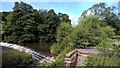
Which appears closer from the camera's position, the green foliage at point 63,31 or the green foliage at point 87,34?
the green foliage at point 87,34

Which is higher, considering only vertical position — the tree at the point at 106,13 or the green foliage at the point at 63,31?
the tree at the point at 106,13

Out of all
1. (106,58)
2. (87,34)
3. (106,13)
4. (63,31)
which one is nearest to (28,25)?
(106,13)

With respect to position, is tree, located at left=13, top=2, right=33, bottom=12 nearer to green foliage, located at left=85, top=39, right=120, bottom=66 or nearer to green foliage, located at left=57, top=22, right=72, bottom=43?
green foliage, located at left=57, top=22, right=72, bottom=43

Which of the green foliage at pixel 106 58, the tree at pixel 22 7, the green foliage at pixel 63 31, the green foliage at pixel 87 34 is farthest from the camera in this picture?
the tree at pixel 22 7

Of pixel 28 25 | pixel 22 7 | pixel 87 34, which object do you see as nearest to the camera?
pixel 87 34

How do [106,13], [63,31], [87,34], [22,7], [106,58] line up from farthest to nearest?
1. [106,13]
2. [22,7]
3. [63,31]
4. [87,34]
5. [106,58]

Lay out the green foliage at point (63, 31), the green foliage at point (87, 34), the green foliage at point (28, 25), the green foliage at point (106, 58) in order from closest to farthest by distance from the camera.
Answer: the green foliage at point (106, 58) → the green foliage at point (87, 34) → the green foliage at point (63, 31) → the green foliage at point (28, 25)

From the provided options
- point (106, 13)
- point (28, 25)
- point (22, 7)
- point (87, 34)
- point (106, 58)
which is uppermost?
point (22, 7)

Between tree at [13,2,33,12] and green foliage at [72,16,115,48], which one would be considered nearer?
green foliage at [72,16,115,48]

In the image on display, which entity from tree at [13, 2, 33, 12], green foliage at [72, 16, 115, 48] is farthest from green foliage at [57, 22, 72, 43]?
tree at [13, 2, 33, 12]

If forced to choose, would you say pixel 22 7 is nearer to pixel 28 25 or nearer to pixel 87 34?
pixel 28 25

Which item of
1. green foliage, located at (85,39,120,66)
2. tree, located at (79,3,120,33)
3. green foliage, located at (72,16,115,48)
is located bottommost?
green foliage, located at (85,39,120,66)

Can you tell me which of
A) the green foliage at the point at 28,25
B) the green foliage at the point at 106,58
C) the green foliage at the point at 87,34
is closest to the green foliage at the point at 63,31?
the green foliage at the point at 87,34

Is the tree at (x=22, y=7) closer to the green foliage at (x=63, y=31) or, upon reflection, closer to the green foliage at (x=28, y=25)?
the green foliage at (x=28, y=25)
